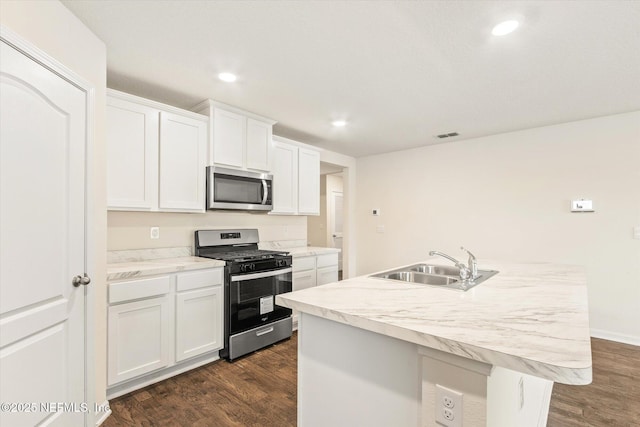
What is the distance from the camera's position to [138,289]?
2.16 metres

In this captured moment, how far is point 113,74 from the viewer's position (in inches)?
94.3

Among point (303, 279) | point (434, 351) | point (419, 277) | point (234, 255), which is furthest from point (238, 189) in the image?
point (434, 351)

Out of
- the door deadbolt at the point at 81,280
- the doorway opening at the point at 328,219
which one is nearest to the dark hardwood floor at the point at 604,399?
the door deadbolt at the point at 81,280

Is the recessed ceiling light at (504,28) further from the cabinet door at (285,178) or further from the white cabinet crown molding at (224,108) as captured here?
the cabinet door at (285,178)

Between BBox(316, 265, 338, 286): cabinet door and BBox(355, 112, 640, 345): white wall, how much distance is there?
59.4 inches

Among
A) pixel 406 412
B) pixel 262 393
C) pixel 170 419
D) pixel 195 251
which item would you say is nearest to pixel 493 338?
pixel 406 412

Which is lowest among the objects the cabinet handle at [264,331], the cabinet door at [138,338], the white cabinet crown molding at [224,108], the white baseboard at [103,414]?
the white baseboard at [103,414]

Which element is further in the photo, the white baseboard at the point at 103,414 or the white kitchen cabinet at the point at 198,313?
the white kitchen cabinet at the point at 198,313

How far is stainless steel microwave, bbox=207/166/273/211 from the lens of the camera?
→ 2951 millimetres

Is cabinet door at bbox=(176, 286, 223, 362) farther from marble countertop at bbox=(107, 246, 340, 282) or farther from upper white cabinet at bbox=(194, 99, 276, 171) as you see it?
upper white cabinet at bbox=(194, 99, 276, 171)

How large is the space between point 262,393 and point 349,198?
3.72 meters

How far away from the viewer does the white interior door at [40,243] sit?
4.22 ft

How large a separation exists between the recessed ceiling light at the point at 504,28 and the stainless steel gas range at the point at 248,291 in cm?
248

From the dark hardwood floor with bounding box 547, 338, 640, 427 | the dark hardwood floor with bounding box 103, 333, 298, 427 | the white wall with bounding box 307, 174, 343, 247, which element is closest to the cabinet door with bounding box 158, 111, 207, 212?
the dark hardwood floor with bounding box 103, 333, 298, 427
